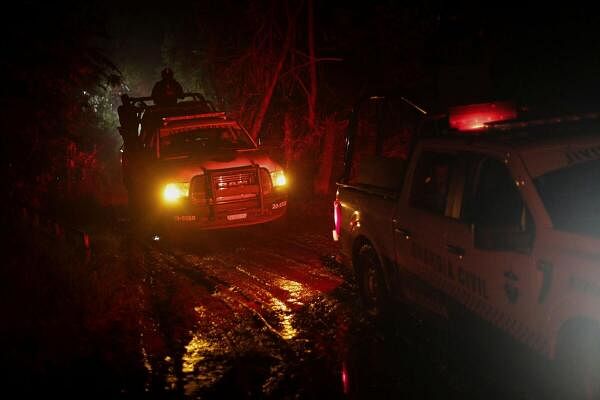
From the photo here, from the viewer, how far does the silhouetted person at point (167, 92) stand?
14.9m

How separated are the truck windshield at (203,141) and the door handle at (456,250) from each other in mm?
7205

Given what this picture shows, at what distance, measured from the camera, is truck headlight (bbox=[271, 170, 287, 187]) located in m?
11.2

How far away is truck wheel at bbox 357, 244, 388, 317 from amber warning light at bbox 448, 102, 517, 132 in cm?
150

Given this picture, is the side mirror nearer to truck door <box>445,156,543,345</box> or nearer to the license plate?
truck door <box>445,156,543,345</box>

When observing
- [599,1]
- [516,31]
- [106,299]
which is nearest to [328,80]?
[516,31]

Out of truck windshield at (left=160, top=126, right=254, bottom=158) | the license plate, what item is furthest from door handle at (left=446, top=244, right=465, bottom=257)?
truck windshield at (left=160, top=126, right=254, bottom=158)

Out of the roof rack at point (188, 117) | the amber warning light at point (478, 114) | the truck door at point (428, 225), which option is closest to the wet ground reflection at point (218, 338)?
the truck door at point (428, 225)

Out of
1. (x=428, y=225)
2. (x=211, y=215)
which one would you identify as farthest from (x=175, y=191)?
(x=428, y=225)

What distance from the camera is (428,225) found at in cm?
543

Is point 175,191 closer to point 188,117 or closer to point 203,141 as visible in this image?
point 203,141

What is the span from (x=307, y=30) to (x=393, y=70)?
2172 millimetres

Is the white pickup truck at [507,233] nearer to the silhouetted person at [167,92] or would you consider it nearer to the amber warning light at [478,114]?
the amber warning light at [478,114]

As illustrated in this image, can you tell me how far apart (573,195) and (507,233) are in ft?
2.03

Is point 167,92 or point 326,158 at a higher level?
point 167,92
